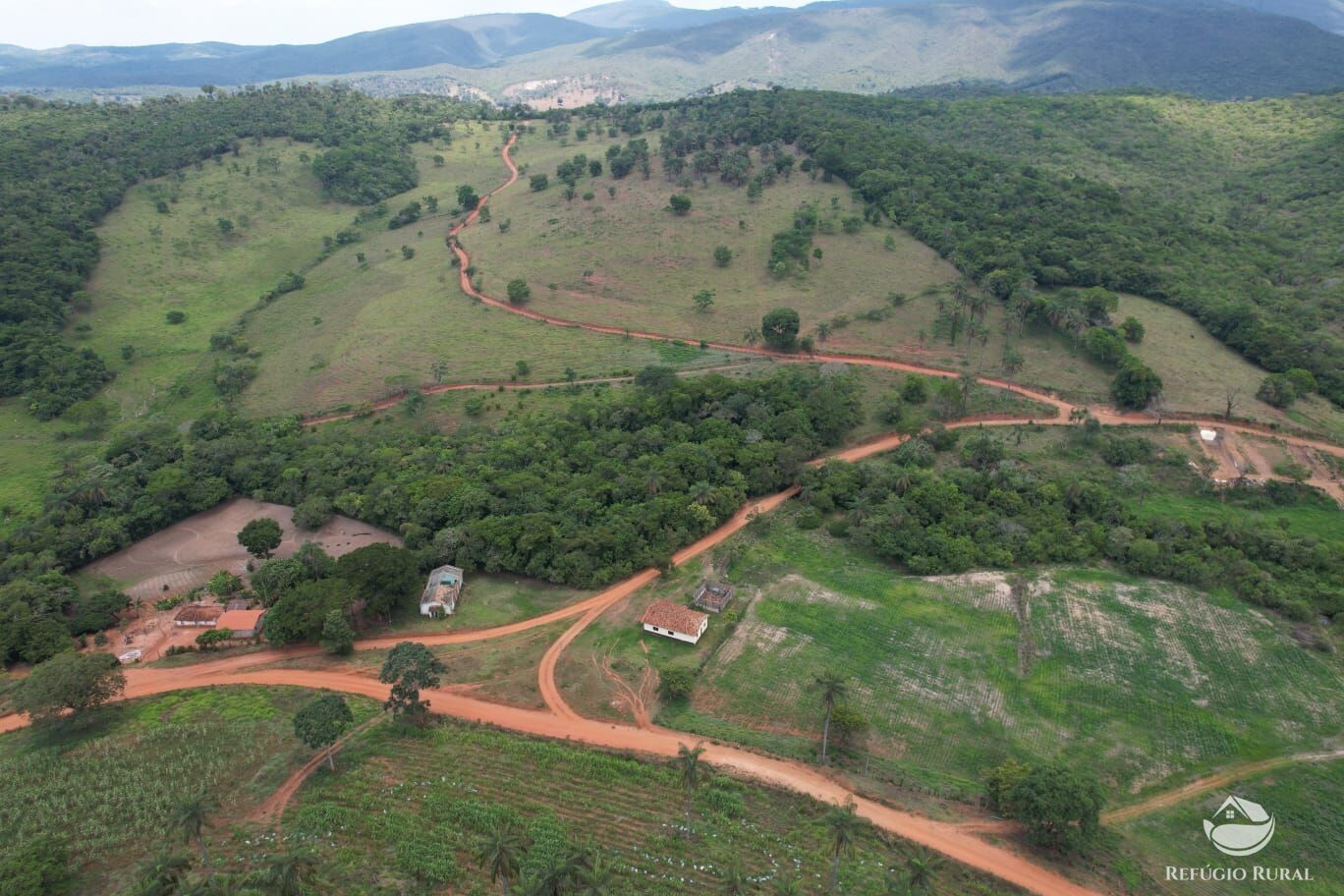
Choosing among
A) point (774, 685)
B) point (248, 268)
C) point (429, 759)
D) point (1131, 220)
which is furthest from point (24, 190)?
point (1131, 220)

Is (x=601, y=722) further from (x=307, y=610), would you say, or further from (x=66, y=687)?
(x=66, y=687)

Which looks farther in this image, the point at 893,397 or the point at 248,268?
the point at 248,268

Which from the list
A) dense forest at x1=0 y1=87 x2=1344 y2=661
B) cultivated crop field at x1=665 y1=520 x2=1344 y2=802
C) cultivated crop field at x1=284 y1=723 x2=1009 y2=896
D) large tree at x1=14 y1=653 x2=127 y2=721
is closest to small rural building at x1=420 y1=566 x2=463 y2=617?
dense forest at x1=0 y1=87 x2=1344 y2=661

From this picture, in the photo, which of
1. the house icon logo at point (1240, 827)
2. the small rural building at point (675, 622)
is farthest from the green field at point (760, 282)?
the house icon logo at point (1240, 827)

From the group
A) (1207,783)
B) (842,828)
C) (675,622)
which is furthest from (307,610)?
(1207,783)

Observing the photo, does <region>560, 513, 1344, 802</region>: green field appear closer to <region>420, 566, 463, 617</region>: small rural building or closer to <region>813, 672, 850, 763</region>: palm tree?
<region>813, 672, 850, 763</region>: palm tree

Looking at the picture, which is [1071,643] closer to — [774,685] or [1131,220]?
[774,685]
